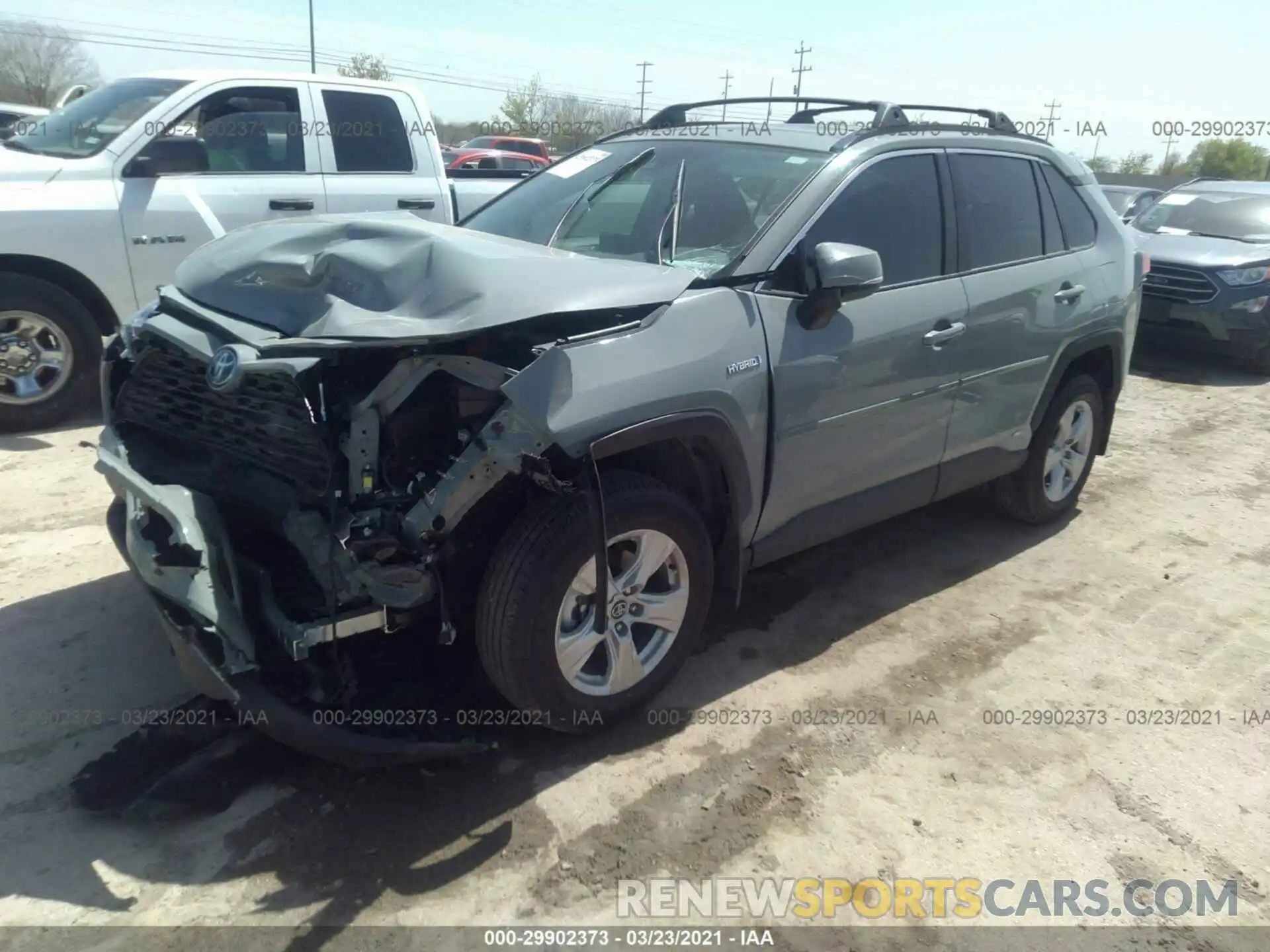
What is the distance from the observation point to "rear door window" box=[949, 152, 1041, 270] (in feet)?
13.5

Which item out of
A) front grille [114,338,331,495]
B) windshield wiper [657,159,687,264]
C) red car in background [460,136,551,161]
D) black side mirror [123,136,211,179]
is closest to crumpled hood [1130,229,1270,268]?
windshield wiper [657,159,687,264]

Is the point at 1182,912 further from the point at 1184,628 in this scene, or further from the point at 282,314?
the point at 282,314

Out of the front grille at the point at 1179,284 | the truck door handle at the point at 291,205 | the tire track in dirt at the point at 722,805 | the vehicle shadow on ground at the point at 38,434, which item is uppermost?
the truck door handle at the point at 291,205

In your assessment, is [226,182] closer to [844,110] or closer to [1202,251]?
[844,110]

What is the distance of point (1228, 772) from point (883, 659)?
1208 millimetres

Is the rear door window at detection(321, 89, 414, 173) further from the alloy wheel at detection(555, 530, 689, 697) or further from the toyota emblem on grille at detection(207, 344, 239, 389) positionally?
the alloy wheel at detection(555, 530, 689, 697)

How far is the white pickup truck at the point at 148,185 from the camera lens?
566 cm

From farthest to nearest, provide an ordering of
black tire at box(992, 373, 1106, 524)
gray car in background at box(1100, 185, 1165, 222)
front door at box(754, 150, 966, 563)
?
1. gray car in background at box(1100, 185, 1165, 222)
2. black tire at box(992, 373, 1106, 524)
3. front door at box(754, 150, 966, 563)

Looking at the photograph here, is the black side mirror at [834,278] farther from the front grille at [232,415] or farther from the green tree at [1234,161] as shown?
the green tree at [1234,161]

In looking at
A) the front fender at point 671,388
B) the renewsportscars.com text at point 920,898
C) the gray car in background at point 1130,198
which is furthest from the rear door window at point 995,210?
the gray car in background at point 1130,198

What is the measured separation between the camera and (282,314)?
2.98 metres

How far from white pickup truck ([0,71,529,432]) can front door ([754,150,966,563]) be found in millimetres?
4052

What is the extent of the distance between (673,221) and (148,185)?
406 centimetres

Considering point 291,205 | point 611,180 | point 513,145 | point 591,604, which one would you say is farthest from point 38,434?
point 513,145
